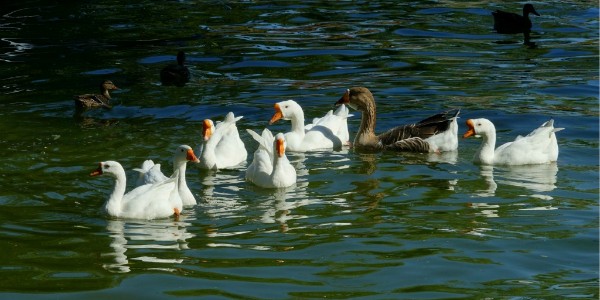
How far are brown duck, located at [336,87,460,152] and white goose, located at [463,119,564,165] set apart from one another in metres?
0.79

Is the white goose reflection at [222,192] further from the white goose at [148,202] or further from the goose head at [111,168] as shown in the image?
the goose head at [111,168]

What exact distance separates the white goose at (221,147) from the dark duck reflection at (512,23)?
13448 mm

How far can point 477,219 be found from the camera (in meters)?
12.4

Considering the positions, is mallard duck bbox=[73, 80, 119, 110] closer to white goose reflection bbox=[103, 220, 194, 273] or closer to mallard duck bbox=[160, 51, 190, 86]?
mallard duck bbox=[160, 51, 190, 86]

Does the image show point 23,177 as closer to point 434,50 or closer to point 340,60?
point 340,60

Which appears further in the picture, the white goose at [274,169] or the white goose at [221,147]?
the white goose at [221,147]

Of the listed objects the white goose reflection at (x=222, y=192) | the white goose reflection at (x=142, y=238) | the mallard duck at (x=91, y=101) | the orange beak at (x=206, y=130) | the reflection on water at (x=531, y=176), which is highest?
the orange beak at (x=206, y=130)

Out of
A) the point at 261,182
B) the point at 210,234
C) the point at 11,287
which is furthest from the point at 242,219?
the point at 11,287

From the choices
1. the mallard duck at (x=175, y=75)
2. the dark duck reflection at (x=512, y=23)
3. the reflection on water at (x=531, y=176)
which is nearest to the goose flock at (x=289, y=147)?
the reflection on water at (x=531, y=176)

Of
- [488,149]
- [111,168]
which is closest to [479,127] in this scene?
[488,149]

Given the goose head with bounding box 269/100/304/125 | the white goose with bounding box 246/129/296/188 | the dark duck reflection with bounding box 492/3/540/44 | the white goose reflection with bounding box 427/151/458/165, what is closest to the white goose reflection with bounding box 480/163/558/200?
the white goose reflection with bounding box 427/151/458/165

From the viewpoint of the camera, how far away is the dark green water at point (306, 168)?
34.6 ft

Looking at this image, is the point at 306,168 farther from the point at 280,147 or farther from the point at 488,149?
the point at 488,149

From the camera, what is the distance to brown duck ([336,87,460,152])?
1617cm
